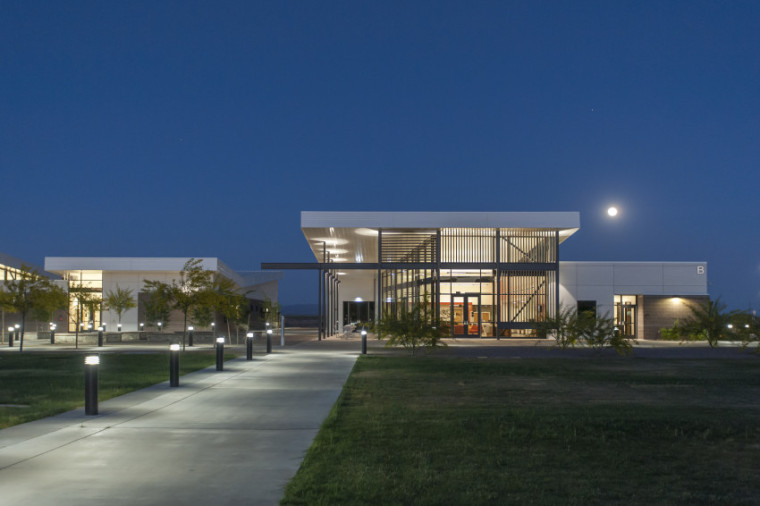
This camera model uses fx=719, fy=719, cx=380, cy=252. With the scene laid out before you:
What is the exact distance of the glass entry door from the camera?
40125 millimetres

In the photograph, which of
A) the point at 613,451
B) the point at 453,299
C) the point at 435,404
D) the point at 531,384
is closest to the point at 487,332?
the point at 453,299

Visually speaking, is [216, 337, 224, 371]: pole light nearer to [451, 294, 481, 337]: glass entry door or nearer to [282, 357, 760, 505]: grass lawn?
[282, 357, 760, 505]: grass lawn

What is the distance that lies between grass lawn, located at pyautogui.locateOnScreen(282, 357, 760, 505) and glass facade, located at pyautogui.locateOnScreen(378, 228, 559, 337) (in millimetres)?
22381

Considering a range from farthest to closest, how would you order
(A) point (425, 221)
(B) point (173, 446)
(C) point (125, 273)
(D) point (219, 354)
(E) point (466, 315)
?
(C) point (125, 273) < (E) point (466, 315) < (A) point (425, 221) < (D) point (219, 354) < (B) point (173, 446)

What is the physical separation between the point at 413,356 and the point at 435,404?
41.4ft

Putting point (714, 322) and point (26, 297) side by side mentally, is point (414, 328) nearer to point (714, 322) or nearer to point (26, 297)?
point (714, 322)

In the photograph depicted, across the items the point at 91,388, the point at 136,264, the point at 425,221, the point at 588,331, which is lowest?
the point at 91,388

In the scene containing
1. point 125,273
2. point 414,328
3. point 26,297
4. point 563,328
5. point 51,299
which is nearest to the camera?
point 414,328

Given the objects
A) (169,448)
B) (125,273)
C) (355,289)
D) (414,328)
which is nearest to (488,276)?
(414,328)

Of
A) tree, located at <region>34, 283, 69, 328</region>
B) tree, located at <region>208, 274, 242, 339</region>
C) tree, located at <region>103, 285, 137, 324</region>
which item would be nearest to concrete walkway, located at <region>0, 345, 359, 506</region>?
tree, located at <region>208, 274, 242, 339</region>

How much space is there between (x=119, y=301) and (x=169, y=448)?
39320mm

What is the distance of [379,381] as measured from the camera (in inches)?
641

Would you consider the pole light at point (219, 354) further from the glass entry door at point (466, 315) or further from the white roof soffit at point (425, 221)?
the glass entry door at point (466, 315)

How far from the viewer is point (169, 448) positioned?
841cm
